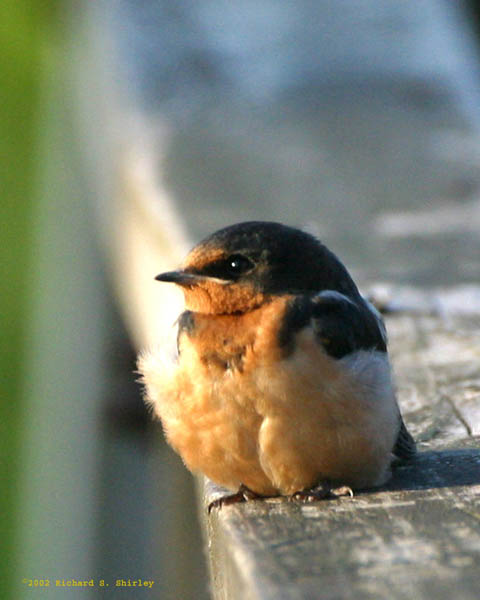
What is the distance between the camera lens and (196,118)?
23.4 ft

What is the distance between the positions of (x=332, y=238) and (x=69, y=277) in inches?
112

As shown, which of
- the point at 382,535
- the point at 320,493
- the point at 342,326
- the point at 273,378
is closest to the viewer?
the point at 382,535

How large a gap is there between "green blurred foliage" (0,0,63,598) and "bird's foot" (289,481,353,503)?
14.5ft

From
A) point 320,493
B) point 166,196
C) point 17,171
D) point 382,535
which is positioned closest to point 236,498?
point 320,493

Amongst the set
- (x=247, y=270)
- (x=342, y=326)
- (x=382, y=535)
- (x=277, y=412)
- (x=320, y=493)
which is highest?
(x=247, y=270)

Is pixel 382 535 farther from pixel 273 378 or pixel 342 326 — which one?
pixel 342 326

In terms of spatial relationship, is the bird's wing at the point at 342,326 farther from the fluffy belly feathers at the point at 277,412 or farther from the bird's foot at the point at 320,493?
the bird's foot at the point at 320,493

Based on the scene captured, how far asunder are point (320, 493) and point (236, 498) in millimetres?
239

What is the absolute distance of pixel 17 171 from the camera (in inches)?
396

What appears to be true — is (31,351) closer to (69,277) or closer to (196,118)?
(69,277)

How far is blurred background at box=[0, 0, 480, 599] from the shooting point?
5746 mm

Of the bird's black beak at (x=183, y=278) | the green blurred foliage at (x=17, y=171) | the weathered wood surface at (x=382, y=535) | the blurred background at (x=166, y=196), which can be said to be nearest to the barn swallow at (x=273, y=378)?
the bird's black beak at (x=183, y=278)

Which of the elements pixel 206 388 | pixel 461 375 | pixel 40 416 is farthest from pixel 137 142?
pixel 206 388

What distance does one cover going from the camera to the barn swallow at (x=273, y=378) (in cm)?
288
